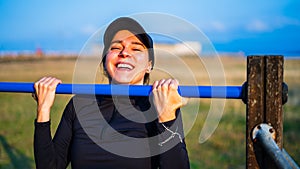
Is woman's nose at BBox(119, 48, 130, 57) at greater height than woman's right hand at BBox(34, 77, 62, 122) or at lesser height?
greater

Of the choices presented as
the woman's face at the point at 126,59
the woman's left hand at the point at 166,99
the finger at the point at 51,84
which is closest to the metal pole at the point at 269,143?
the woman's left hand at the point at 166,99

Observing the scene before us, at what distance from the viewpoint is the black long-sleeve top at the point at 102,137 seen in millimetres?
2133

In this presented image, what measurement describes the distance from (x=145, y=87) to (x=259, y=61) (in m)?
0.52

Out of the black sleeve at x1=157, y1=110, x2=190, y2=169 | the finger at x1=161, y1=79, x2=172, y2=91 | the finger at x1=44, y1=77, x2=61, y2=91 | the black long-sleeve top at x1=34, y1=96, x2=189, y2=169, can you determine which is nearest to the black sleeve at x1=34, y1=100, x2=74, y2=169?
the black long-sleeve top at x1=34, y1=96, x2=189, y2=169

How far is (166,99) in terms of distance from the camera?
1801 mm

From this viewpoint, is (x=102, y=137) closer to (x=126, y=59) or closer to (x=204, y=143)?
(x=126, y=59)

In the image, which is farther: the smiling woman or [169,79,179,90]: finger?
the smiling woman

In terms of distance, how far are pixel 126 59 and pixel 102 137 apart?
16.2 inches

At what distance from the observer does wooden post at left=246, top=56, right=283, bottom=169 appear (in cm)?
161

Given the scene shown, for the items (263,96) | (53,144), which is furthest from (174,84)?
(53,144)

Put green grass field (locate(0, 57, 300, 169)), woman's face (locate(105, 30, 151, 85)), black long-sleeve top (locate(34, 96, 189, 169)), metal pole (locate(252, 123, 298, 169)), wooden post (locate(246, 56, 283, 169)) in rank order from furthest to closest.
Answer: green grass field (locate(0, 57, 300, 169)), woman's face (locate(105, 30, 151, 85)), black long-sleeve top (locate(34, 96, 189, 169)), wooden post (locate(246, 56, 283, 169)), metal pole (locate(252, 123, 298, 169))

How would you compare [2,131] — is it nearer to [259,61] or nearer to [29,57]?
[259,61]

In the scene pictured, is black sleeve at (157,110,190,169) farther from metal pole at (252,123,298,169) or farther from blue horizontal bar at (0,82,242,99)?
metal pole at (252,123,298,169)

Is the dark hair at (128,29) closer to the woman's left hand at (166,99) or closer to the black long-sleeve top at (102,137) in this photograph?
the black long-sleeve top at (102,137)
